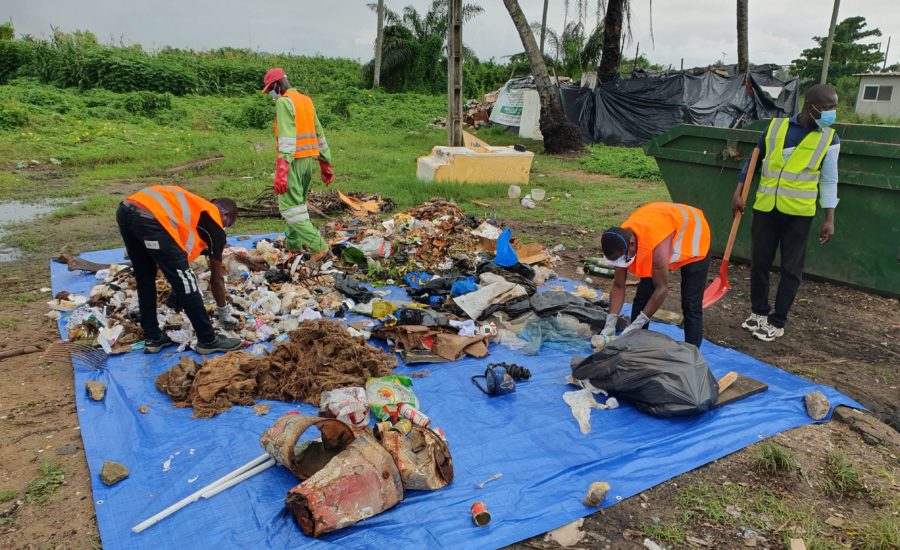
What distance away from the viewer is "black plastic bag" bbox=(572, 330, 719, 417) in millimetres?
3387

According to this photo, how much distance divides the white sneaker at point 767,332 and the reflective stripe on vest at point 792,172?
0.94 m

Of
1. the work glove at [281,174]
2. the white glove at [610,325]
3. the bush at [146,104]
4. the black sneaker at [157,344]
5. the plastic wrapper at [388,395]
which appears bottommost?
the plastic wrapper at [388,395]

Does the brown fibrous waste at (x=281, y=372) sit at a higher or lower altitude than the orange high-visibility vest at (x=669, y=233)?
lower

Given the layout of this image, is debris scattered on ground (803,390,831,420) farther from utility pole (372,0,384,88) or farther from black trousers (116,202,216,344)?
utility pole (372,0,384,88)

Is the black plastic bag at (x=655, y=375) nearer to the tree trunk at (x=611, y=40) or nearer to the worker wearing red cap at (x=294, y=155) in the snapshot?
the worker wearing red cap at (x=294, y=155)

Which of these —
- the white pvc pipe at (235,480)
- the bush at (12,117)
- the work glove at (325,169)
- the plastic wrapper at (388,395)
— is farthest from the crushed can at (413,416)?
the bush at (12,117)

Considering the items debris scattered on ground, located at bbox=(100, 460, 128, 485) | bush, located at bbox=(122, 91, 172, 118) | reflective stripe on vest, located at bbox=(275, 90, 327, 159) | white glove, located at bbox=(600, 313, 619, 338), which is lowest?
debris scattered on ground, located at bbox=(100, 460, 128, 485)

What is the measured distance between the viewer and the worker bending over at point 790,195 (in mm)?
4352

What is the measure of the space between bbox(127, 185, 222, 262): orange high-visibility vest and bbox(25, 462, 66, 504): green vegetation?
4.89ft

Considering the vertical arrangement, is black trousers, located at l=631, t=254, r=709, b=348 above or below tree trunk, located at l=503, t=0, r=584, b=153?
below

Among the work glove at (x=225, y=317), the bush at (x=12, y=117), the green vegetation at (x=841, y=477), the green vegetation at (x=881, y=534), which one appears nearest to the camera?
the green vegetation at (x=881, y=534)

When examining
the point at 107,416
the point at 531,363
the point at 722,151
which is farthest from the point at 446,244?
the point at 107,416

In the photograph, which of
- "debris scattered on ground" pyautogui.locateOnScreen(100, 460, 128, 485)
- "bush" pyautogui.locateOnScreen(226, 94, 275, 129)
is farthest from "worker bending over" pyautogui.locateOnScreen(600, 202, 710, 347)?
"bush" pyautogui.locateOnScreen(226, 94, 275, 129)

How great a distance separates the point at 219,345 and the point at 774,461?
3.61 m
